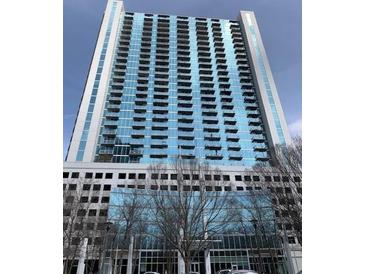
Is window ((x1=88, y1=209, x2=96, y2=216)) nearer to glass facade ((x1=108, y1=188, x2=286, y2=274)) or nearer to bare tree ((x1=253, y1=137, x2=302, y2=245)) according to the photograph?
glass facade ((x1=108, y1=188, x2=286, y2=274))

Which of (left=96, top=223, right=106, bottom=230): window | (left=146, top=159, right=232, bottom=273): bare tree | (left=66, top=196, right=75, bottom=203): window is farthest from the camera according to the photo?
(left=96, top=223, right=106, bottom=230): window

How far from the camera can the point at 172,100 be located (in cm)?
5697

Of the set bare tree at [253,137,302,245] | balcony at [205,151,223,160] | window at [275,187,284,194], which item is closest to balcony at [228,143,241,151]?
balcony at [205,151,223,160]

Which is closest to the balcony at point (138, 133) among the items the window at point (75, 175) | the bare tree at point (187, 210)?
the window at point (75, 175)

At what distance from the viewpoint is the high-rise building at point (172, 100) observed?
46531 mm

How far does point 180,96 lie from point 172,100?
2088 mm

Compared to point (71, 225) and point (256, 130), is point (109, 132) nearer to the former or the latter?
point (256, 130)

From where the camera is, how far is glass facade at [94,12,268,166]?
5000cm

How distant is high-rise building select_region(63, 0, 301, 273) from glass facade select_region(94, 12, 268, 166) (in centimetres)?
19

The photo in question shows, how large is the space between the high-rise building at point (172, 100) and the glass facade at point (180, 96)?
191 millimetres

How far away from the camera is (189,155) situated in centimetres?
4950
